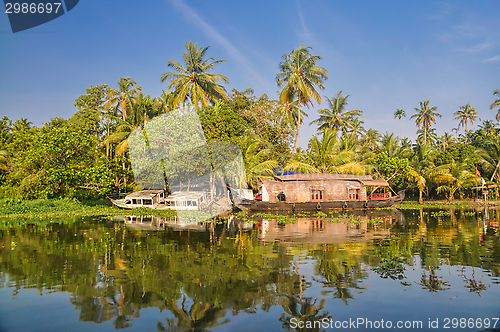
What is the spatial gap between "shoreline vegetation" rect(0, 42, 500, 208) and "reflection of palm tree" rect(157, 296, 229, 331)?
23.3 metres

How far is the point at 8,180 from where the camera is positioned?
31.1 m

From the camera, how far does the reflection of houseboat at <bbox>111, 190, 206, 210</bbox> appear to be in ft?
95.3

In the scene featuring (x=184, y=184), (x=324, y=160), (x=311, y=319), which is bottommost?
(x=311, y=319)

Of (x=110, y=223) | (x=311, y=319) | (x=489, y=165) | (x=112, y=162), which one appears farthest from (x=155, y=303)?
(x=489, y=165)

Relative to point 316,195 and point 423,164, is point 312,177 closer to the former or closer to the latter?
point 316,195

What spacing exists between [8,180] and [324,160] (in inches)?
1255

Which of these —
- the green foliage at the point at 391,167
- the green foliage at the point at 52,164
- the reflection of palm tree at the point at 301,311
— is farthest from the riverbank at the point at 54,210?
the green foliage at the point at 391,167

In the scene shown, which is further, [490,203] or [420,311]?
[490,203]

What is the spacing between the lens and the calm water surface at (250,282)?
673cm

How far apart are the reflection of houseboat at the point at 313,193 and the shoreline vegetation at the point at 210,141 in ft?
11.2

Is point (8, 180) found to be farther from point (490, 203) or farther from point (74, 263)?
point (490, 203)

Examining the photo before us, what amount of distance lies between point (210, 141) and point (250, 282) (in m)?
22.4

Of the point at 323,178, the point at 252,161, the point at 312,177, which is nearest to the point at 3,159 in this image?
the point at 252,161

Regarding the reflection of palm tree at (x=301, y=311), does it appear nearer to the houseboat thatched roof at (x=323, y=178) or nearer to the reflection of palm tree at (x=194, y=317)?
the reflection of palm tree at (x=194, y=317)
